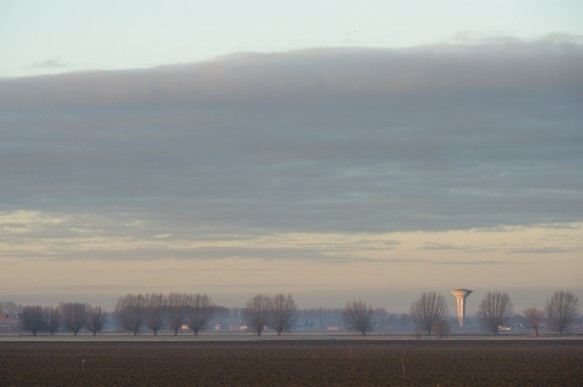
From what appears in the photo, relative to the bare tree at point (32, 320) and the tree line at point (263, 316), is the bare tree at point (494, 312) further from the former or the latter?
the bare tree at point (32, 320)

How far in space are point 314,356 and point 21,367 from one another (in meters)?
22.1

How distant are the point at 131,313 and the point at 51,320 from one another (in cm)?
1418

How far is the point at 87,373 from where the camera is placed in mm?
49594

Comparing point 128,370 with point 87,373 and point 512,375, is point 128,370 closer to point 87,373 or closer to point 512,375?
point 87,373

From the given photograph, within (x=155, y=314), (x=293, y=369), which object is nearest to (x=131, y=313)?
(x=155, y=314)

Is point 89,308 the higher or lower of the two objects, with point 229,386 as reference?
higher

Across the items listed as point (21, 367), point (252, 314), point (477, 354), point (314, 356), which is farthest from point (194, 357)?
point (252, 314)

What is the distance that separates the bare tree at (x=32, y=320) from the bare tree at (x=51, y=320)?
0.73 meters

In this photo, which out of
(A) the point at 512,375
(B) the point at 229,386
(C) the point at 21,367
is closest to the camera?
(B) the point at 229,386

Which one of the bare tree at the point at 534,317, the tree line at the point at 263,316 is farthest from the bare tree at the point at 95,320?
the bare tree at the point at 534,317

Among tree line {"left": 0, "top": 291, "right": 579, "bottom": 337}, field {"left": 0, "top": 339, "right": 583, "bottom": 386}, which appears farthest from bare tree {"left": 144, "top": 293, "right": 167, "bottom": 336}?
field {"left": 0, "top": 339, "right": 583, "bottom": 386}

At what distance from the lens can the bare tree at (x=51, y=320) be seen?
156 meters

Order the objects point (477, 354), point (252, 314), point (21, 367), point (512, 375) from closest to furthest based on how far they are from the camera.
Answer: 1. point (512, 375)
2. point (21, 367)
3. point (477, 354)
4. point (252, 314)

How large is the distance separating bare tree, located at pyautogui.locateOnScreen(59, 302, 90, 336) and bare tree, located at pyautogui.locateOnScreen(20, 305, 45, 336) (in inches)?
167
